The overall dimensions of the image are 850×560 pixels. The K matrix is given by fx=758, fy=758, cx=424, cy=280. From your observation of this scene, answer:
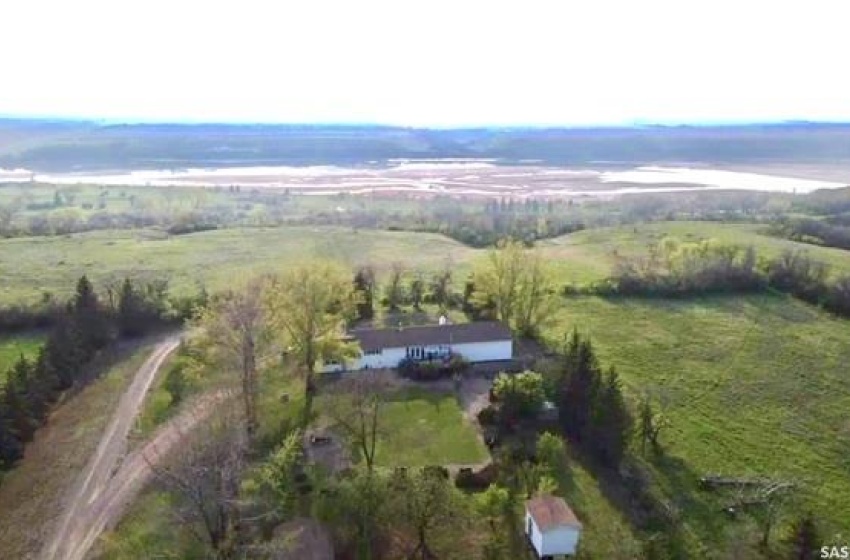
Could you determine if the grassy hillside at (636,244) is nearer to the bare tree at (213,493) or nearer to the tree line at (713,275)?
the tree line at (713,275)

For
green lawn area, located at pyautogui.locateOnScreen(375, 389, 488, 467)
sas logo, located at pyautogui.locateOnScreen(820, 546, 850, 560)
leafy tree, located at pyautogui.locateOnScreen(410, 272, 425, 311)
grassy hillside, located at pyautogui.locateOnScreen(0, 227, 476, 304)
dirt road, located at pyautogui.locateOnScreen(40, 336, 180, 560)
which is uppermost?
leafy tree, located at pyautogui.locateOnScreen(410, 272, 425, 311)

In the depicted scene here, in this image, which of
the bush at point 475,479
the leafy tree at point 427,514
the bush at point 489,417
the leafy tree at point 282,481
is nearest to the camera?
the leafy tree at point 427,514

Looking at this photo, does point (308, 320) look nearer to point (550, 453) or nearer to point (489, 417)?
point (489, 417)

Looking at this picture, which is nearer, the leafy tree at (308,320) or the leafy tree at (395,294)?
the leafy tree at (308,320)

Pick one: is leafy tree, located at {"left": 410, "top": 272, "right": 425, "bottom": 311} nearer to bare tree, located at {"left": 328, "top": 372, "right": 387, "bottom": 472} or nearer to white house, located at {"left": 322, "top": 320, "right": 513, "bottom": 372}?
white house, located at {"left": 322, "top": 320, "right": 513, "bottom": 372}

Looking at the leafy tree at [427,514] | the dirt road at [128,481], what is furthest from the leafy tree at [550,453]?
the dirt road at [128,481]

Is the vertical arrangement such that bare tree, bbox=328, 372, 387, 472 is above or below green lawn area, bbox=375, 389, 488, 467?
above

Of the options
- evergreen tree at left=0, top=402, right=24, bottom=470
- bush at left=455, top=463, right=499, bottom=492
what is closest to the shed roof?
bush at left=455, top=463, right=499, bottom=492
